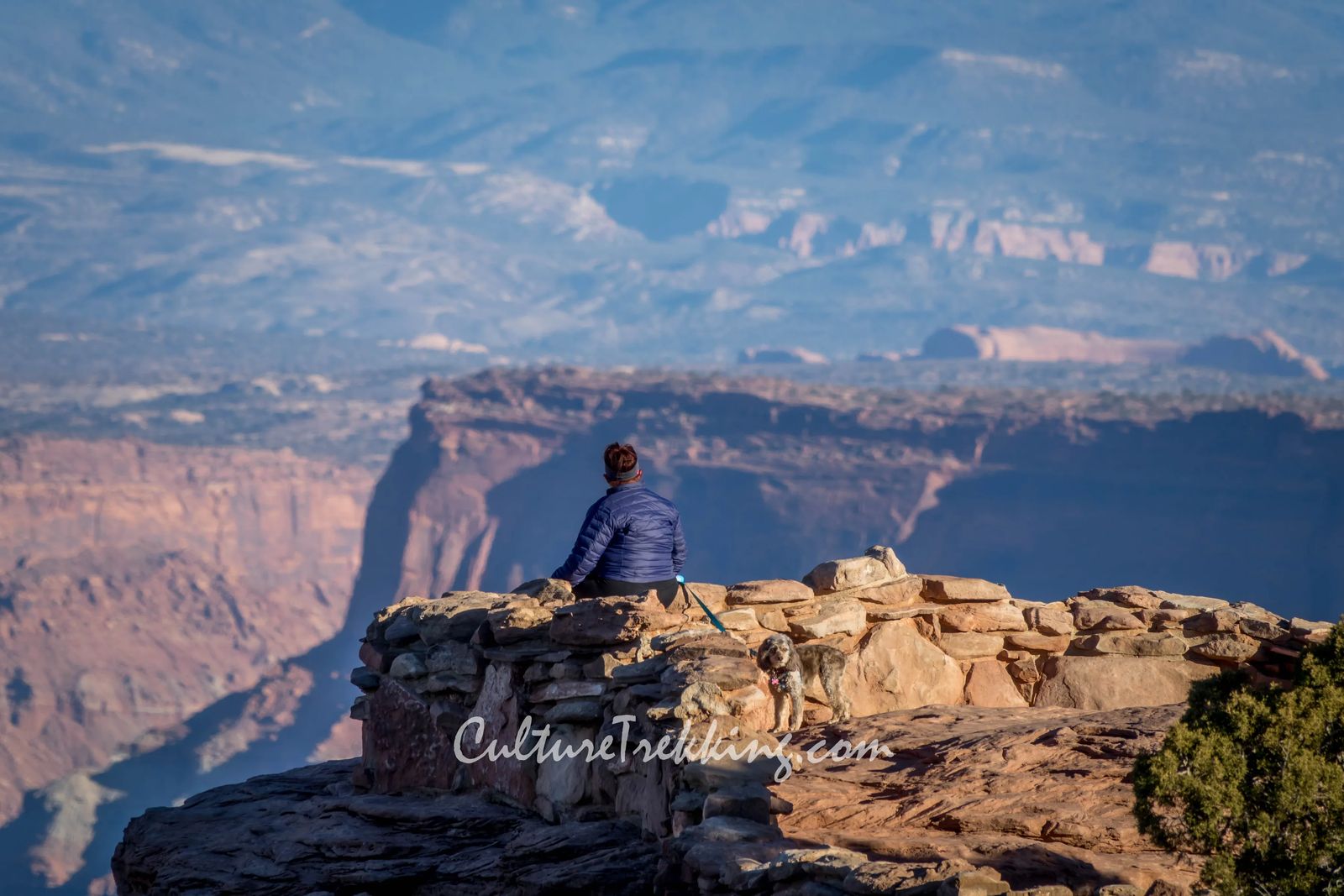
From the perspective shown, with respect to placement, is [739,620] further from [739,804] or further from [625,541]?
[739,804]

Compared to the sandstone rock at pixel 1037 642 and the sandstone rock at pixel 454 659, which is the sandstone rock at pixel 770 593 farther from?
the sandstone rock at pixel 454 659

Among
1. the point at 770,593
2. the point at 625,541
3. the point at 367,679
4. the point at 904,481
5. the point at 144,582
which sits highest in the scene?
the point at 904,481

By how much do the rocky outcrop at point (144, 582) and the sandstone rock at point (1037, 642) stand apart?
224ft

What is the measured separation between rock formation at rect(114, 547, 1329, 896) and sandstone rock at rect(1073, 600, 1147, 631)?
3cm

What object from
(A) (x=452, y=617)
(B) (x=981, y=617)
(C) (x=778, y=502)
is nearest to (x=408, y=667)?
(A) (x=452, y=617)

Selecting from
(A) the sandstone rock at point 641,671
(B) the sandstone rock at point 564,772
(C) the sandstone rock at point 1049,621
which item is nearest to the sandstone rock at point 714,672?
(A) the sandstone rock at point 641,671

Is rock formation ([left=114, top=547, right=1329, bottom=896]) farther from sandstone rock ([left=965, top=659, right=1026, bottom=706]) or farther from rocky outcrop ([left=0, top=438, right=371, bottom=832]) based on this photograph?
rocky outcrop ([left=0, top=438, right=371, bottom=832])

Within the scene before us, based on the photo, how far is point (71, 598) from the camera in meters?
102

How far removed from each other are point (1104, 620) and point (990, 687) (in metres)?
1.12

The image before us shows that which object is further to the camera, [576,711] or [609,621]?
[609,621]

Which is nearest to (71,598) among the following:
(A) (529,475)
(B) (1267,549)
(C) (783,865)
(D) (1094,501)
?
(A) (529,475)

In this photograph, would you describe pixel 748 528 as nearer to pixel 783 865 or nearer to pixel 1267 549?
pixel 1267 549

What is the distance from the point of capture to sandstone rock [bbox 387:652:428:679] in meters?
12.6

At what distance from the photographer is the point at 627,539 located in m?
11.4
